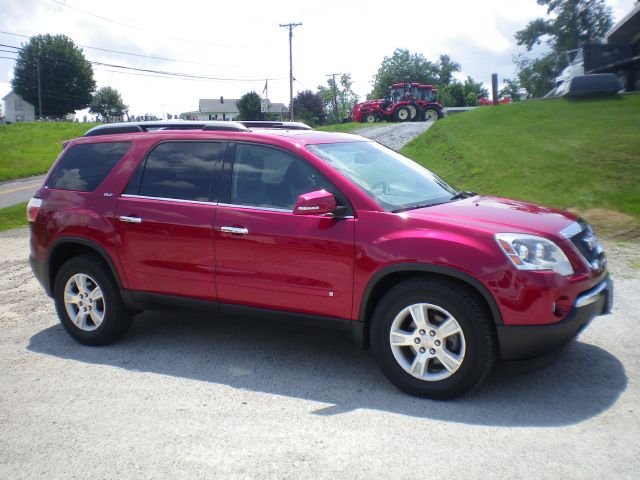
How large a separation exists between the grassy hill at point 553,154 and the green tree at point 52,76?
72777mm

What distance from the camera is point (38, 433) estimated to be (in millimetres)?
3938

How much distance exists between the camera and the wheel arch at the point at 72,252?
5430 millimetres

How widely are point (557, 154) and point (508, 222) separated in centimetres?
1094

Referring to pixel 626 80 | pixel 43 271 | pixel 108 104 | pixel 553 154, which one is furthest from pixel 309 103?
pixel 43 271

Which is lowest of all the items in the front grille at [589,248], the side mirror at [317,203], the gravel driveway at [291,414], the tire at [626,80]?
the gravel driveway at [291,414]

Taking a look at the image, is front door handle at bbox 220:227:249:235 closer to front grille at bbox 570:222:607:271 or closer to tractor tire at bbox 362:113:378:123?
front grille at bbox 570:222:607:271

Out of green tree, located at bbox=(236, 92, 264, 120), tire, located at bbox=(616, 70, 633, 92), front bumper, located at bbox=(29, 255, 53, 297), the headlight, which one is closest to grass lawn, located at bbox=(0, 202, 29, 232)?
front bumper, located at bbox=(29, 255, 53, 297)

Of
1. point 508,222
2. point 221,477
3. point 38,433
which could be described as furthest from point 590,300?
point 38,433

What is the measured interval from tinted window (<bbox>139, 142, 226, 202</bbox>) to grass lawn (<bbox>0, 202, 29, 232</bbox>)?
10.6 meters

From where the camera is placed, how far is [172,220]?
5055mm

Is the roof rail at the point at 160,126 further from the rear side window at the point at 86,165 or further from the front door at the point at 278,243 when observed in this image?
the front door at the point at 278,243

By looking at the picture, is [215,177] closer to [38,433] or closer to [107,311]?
[107,311]

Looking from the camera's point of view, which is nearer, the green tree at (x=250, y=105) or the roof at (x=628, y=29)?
the roof at (x=628, y=29)

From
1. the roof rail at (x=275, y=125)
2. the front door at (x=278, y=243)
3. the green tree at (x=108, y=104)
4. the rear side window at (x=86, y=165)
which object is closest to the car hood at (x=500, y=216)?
the front door at (x=278, y=243)
